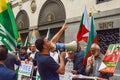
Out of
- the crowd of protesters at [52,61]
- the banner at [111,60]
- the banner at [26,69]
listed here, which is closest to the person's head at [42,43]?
the crowd of protesters at [52,61]

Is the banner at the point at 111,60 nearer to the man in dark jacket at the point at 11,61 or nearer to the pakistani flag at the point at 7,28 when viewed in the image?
the pakistani flag at the point at 7,28

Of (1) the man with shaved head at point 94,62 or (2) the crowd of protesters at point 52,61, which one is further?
(1) the man with shaved head at point 94,62

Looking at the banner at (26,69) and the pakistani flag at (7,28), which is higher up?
the pakistani flag at (7,28)

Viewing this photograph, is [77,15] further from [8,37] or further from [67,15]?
[8,37]

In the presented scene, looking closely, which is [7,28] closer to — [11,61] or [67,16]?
[11,61]

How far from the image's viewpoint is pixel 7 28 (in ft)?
28.0

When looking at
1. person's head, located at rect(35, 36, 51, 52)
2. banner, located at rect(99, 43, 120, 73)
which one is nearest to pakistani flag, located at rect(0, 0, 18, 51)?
banner, located at rect(99, 43, 120, 73)

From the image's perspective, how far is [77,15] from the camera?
15094mm

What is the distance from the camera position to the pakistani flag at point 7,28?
8.23 metres

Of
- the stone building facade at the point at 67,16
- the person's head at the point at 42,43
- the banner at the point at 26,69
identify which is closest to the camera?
the person's head at the point at 42,43

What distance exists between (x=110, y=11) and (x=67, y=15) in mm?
3598

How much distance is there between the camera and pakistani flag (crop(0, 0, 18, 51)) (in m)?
8.23

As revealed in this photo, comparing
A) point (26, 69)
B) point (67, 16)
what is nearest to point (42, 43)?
point (26, 69)

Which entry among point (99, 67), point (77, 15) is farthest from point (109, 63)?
point (77, 15)
